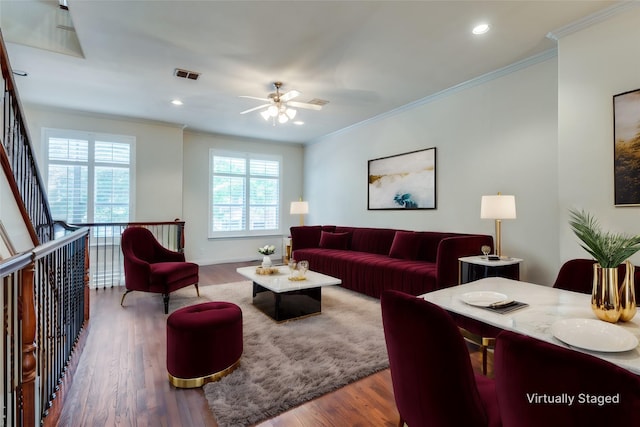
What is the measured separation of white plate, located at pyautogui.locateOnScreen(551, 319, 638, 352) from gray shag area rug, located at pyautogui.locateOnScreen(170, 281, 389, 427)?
1.47 m

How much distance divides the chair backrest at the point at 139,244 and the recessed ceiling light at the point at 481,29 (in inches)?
175

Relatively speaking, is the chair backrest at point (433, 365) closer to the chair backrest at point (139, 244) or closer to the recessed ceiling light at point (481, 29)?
the recessed ceiling light at point (481, 29)

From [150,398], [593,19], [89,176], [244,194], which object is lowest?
[150,398]

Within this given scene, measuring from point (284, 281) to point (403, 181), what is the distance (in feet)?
9.07

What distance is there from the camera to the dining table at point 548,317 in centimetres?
104

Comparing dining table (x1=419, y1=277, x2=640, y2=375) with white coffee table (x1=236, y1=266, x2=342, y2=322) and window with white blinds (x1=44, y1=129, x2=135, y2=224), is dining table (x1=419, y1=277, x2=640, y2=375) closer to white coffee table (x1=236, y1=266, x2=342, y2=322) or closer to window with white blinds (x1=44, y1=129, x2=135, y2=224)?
white coffee table (x1=236, y1=266, x2=342, y2=322)

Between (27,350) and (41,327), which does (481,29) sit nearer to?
(27,350)

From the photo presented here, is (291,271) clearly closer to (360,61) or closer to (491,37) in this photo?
(360,61)

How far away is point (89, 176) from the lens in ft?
17.8

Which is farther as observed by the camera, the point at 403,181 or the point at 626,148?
the point at 403,181

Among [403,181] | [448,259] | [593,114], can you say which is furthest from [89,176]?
[593,114]

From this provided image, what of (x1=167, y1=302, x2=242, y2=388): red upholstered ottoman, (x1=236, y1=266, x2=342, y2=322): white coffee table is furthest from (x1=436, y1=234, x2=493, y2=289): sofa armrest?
(x1=167, y1=302, x2=242, y2=388): red upholstered ottoman

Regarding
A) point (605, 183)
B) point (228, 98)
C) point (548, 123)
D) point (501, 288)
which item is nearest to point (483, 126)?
point (548, 123)

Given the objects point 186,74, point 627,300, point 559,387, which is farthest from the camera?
point 186,74
